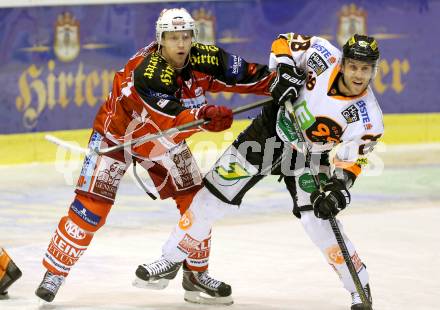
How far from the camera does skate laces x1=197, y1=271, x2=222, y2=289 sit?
653 cm

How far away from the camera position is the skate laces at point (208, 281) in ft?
21.4

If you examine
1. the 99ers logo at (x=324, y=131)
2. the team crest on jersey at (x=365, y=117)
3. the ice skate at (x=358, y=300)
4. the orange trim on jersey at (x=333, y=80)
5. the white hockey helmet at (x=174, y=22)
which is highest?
the white hockey helmet at (x=174, y=22)

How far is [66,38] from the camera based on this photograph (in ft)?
32.1

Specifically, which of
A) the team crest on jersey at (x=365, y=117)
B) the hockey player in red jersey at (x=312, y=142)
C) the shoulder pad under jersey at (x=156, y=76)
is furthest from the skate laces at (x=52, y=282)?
the team crest on jersey at (x=365, y=117)

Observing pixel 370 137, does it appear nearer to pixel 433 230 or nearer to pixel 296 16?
pixel 433 230

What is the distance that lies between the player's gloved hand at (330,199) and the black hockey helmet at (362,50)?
579 mm

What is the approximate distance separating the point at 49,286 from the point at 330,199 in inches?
56.6

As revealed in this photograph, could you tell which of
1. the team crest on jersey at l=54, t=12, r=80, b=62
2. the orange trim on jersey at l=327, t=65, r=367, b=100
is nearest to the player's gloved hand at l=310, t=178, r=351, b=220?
the orange trim on jersey at l=327, t=65, r=367, b=100

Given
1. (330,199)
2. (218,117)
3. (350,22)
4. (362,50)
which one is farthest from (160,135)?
(350,22)

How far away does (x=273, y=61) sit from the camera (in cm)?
635

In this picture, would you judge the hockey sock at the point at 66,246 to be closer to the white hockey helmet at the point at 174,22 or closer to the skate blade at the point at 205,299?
the skate blade at the point at 205,299

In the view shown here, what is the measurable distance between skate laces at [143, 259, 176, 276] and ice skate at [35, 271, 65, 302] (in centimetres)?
43

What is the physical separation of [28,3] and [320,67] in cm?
402

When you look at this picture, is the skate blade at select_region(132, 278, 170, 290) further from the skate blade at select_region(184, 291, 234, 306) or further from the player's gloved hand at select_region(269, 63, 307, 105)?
the player's gloved hand at select_region(269, 63, 307, 105)
